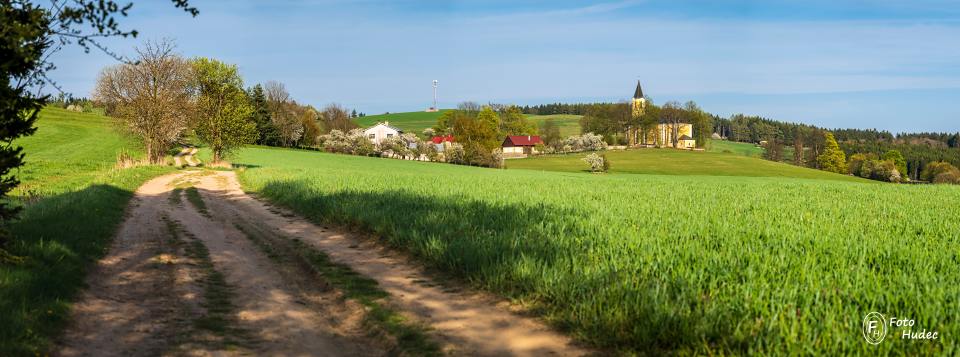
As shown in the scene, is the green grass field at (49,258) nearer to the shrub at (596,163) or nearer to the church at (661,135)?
the shrub at (596,163)

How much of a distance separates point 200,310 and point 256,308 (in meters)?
0.61

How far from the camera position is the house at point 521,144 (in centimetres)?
13816

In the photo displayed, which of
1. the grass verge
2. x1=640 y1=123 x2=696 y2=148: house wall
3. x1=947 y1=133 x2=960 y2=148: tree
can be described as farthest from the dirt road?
x1=947 y1=133 x2=960 y2=148: tree

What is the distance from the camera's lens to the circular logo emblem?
5.04 metres

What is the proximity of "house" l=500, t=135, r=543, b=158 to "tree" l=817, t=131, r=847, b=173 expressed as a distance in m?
57.9

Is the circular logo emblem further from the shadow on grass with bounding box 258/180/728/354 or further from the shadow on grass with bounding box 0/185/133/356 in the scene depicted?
the shadow on grass with bounding box 0/185/133/356

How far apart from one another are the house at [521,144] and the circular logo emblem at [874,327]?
429 ft

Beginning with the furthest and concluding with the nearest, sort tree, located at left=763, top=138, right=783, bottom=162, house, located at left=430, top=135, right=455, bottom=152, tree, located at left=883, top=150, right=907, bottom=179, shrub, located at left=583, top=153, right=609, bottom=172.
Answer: tree, located at left=763, top=138, right=783, bottom=162 < tree, located at left=883, top=150, right=907, bottom=179 < house, located at left=430, top=135, right=455, bottom=152 < shrub, located at left=583, top=153, right=609, bottom=172

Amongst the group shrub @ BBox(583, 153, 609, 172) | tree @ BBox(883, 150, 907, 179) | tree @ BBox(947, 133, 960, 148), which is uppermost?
tree @ BBox(947, 133, 960, 148)

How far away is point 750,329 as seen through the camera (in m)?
5.43

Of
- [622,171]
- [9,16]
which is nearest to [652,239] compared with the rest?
[9,16]

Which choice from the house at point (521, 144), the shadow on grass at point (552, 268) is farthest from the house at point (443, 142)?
the shadow on grass at point (552, 268)

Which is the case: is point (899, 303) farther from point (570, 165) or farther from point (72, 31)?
point (570, 165)

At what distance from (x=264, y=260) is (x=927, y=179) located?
149406mm
